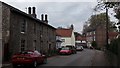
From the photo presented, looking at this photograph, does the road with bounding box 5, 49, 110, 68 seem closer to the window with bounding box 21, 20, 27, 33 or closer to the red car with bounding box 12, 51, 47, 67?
the red car with bounding box 12, 51, 47, 67

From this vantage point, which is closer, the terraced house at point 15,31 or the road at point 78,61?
the road at point 78,61

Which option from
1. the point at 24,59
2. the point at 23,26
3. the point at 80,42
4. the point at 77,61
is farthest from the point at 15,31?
the point at 80,42

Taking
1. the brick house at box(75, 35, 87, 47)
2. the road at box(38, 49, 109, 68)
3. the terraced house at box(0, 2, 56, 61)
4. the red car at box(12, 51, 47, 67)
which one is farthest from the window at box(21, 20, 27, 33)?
the brick house at box(75, 35, 87, 47)

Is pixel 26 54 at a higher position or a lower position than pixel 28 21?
lower

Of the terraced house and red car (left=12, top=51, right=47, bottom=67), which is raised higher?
the terraced house

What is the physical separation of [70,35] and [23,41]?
6087cm

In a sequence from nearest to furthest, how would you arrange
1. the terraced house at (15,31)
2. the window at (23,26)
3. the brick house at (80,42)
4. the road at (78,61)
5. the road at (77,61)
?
1. the road at (77,61)
2. the road at (78,61)
3. the terraced house at (15,31)
4. the window at (23,26)
5. the brick house at (80,42)

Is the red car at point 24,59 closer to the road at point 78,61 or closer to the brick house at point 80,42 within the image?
the road at point 78,61

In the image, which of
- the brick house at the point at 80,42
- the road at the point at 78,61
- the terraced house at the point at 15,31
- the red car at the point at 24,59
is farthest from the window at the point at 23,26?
the brick house at the point at 80,42

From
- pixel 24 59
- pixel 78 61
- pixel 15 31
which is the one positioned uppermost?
pixel 15 31

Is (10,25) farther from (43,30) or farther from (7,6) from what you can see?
(43,30)

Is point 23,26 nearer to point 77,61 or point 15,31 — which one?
point 15,31

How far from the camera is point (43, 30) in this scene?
45.3m

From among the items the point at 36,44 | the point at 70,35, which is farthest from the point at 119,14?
the point at 70,35
